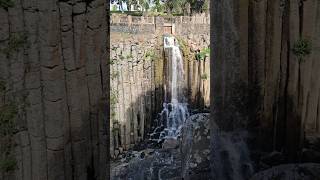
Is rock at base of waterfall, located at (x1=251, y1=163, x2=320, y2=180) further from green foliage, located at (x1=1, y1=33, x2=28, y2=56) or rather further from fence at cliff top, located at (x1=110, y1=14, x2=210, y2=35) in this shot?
fence at cliff top, located at (x1=110, y1=14, x2=210, y2=35)

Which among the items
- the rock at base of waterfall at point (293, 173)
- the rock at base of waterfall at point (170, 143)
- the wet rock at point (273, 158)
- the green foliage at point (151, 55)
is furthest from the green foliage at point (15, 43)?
the green foliage at point (151, 55)

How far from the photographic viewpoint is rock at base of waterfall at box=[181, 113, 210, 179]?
520cm

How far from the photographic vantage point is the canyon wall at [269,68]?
178 inches

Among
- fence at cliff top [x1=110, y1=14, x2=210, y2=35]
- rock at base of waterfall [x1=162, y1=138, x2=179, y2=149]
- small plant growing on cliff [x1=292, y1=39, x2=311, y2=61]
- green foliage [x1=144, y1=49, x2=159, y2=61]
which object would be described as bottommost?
rock at base of waterfall [x1=162, y1=138, x2=179, y2=149]

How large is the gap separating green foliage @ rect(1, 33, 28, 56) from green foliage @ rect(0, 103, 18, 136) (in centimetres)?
36

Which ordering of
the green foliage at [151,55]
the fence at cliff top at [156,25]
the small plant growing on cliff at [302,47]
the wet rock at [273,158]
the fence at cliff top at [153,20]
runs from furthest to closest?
1. the fence at cliff top at [153,20]
2. the fence at cliff top at [156,25]
3. the green foliage at [151,55]
4. the wet rock at [273,158]
5. the small plant growing on cliff at [302,47]

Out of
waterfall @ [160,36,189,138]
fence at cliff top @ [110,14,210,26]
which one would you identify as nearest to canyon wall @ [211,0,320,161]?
waterfall @ [160,36,189,138]

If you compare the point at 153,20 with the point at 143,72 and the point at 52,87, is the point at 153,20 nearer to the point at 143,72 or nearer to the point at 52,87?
the point at 143,72

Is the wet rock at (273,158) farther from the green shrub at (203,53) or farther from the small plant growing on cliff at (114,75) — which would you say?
the green shrub at (203,53)

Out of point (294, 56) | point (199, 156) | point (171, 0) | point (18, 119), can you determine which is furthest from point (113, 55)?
point (171, 0)

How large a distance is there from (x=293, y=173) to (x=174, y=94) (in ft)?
40.6

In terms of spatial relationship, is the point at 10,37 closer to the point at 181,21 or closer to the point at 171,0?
the point at 181,21

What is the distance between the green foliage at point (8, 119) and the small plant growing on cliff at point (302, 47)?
3.34 meters

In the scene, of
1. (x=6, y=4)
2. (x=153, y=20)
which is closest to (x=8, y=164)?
(x=6, y=4)
